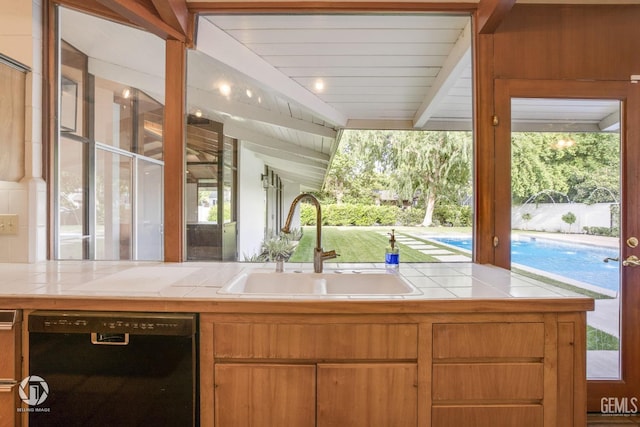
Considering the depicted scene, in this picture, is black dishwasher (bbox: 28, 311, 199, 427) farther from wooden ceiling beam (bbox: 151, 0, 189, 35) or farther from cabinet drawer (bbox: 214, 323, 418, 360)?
wooden ceiling beam (bbox: 151, 0, 189, 35)

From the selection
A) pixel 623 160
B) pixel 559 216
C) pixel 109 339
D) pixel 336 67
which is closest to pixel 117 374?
pixel 109 339

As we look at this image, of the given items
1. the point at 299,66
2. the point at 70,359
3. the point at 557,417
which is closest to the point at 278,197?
the point at 299,66

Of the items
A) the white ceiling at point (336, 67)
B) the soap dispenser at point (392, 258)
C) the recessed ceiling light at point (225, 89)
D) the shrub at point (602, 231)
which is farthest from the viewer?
the recessed ceiling light at point (225, 89)

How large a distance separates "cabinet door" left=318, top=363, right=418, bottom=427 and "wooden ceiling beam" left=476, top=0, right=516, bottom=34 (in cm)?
182

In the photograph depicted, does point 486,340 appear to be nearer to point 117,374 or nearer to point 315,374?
point 315,374

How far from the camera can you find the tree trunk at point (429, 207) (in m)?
2.14

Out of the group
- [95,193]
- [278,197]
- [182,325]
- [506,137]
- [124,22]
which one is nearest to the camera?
[182,325]

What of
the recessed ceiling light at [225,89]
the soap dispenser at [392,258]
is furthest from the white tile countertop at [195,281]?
the recessed ceiling light at [225,89]

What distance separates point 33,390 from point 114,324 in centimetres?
40

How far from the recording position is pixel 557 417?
1155mm

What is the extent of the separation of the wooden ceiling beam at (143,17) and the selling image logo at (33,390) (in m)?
1.75

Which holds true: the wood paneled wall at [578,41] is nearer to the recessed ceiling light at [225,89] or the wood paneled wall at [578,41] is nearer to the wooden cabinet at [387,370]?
the wooden cabinet at [387,370]

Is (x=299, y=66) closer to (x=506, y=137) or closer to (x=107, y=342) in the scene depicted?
(x=506, y=137)

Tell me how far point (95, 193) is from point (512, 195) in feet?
9.94
